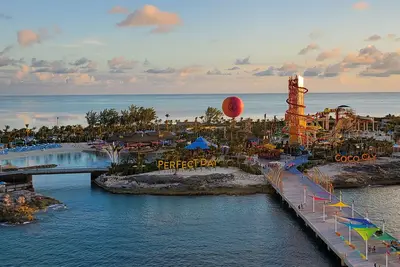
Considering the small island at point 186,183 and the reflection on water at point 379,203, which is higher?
the small island at point 186,183

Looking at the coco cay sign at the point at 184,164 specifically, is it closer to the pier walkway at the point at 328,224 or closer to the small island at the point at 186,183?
the small island at the point at 186,183

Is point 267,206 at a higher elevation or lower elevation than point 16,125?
lower

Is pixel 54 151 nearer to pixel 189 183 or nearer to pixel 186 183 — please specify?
pixel 186 183

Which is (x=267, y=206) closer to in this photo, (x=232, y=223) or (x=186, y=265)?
(x=232, y=223)

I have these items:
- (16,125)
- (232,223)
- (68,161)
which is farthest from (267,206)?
(16,125)

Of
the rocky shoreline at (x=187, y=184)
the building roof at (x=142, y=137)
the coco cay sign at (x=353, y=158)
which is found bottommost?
the rocky shoreline at (x=187, y=184)

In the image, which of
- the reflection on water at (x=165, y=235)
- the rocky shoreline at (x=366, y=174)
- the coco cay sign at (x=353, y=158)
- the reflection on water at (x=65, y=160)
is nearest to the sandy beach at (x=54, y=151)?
the reflection on water at (x=65, y=160)
